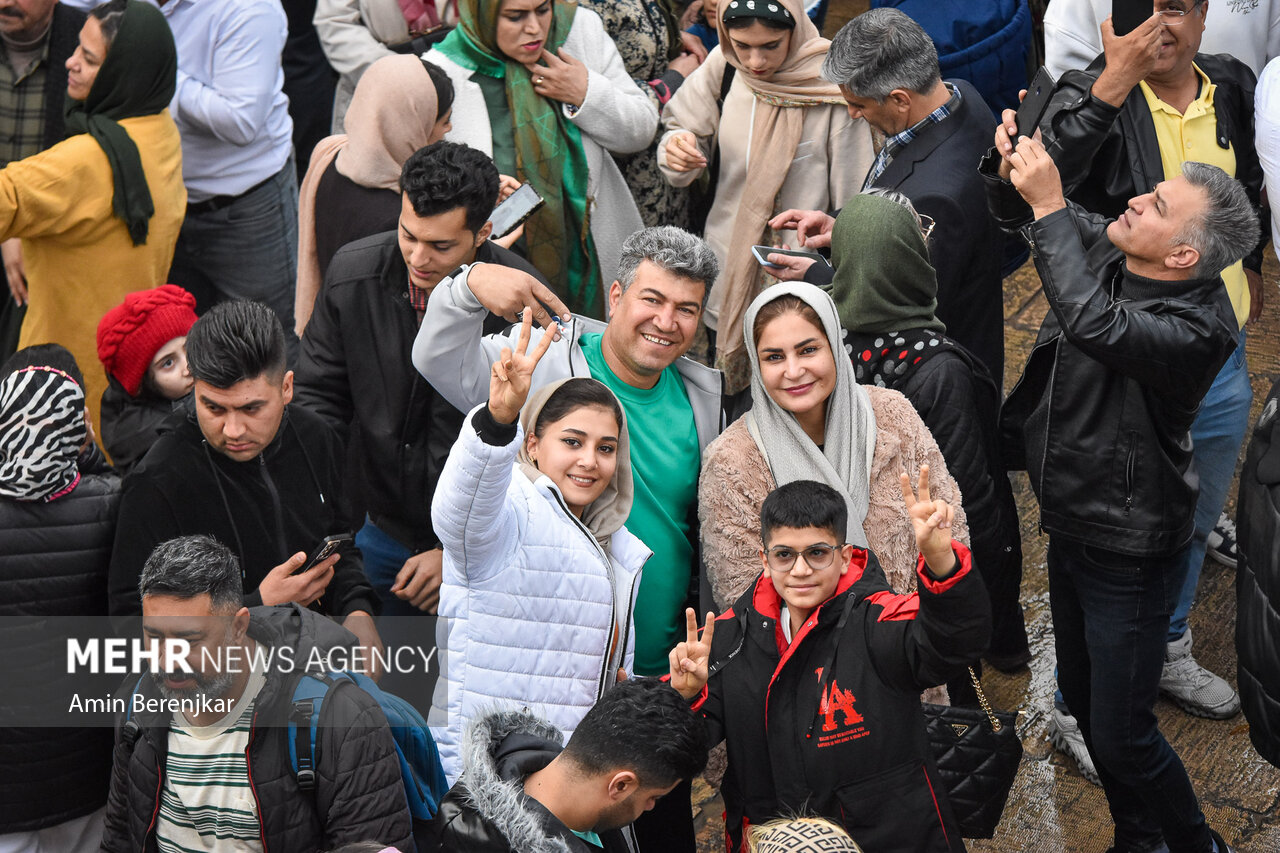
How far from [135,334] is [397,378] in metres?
0.76

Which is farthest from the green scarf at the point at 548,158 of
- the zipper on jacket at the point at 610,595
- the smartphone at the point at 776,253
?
the zipper on jacket at the point at 610,595

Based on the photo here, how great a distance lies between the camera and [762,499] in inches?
141

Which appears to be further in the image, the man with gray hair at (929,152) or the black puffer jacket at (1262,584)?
the man with gray hair at (929,152)

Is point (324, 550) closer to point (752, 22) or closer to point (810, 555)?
point (810, 555)

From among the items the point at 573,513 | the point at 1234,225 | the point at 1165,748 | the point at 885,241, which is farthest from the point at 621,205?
the point at 1165,748

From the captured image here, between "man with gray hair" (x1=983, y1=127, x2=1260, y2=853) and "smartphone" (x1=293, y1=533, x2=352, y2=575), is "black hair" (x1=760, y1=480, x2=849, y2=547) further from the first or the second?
"smartphone" (x1=293, y1=533, x2=352, y2=575)

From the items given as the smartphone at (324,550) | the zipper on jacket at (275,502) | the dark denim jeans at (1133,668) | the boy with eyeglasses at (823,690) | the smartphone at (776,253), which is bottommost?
the dark denim jeans at (1133,668)

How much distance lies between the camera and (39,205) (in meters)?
4.46

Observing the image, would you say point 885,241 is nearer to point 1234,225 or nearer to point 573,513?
point 1234,225

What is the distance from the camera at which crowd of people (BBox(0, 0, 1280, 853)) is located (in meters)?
3.02

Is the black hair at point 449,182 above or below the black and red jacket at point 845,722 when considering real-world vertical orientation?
above

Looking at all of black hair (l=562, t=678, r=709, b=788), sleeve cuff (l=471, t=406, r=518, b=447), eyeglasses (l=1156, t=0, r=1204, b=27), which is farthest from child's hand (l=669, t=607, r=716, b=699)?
eyeglasses (l=1156, t=0, r=1204, b=27)

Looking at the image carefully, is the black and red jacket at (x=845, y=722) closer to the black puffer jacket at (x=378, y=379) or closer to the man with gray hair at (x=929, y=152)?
the black puffer jacket at (x=378, y=379)

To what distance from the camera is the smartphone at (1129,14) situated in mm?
3949
